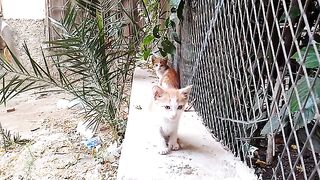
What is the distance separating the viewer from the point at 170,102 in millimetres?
1223

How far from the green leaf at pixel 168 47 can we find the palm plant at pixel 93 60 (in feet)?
0.65

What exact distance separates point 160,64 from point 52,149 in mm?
787

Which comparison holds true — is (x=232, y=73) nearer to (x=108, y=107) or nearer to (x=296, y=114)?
(x=296, y=114)

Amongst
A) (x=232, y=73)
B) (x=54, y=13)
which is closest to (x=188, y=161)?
(x=232, y=73)

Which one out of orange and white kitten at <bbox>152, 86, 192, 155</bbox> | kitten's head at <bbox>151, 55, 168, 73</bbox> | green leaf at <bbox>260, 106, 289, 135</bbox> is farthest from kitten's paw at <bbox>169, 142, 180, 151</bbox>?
kitten's head at <bbox>151, 55, 168, 73</bbox>

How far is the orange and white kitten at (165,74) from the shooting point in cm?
204

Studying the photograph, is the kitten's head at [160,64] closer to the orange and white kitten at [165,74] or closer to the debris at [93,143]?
the orange and white kitten at [165,74]

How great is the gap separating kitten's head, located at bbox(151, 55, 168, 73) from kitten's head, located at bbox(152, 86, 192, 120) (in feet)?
3.23

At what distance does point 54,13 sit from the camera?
3371 mm

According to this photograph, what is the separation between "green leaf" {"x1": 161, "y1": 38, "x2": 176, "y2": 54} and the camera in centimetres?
223

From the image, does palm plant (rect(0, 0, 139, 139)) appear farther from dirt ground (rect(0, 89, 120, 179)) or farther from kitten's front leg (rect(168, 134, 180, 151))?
kitten's front leg (rect(168, 134, 180, 151))

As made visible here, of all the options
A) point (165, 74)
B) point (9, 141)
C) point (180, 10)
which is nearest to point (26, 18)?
point (9, 141)

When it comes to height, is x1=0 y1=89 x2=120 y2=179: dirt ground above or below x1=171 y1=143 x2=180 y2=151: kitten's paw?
below

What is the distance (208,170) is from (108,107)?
124 centimetres
